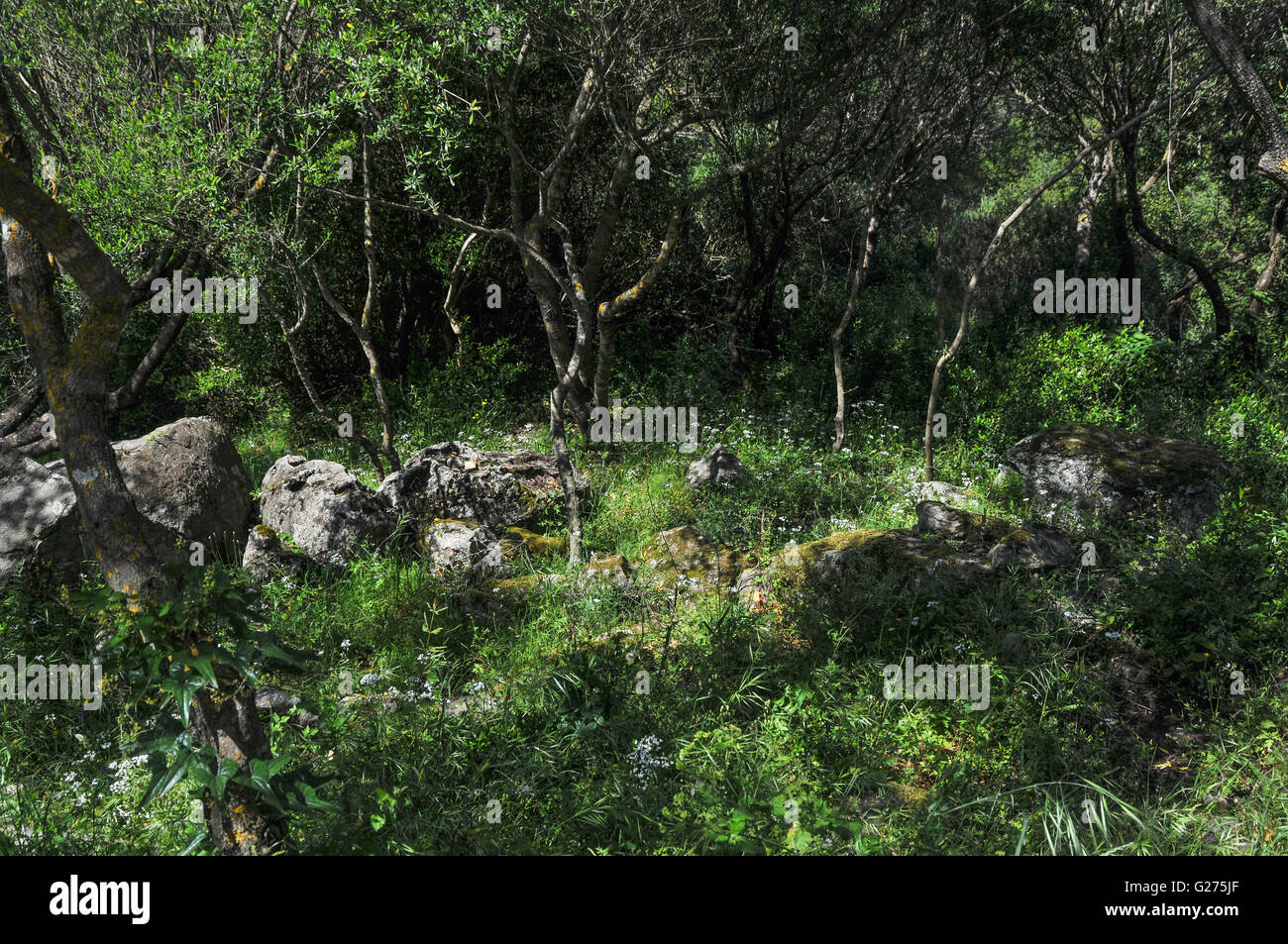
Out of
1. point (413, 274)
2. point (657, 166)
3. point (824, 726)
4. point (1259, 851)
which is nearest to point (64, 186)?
point (413, 274)

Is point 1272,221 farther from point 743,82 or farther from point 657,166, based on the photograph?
point 657,166

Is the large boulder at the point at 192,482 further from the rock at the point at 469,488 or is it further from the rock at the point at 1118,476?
the rock at the point at 1118,476

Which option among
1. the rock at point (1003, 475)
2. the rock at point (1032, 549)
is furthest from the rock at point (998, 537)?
the rock at point (1003, 475)

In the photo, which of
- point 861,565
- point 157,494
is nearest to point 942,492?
point 861,565

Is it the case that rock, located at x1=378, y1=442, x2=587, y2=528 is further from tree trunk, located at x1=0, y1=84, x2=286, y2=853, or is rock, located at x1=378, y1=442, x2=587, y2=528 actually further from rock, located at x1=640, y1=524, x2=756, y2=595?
tree trunk, located at x1=0, y1=84, x2=286, y2=853

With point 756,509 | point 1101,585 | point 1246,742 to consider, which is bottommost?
point 1246,742

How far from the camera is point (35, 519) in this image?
6035mm

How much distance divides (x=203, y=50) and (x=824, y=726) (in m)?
7.75

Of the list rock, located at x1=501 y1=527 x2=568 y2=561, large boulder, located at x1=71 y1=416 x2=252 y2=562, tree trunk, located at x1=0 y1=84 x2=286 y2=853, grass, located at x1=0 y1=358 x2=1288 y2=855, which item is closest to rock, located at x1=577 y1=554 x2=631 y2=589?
grass, located at x1=0 y1=358 x2=1288 y2=855

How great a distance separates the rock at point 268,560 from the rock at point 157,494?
0.84 m

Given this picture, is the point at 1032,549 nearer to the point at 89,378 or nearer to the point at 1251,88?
the point at 1251,88

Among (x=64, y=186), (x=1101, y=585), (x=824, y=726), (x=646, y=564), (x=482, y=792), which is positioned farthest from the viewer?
(x=64, y=186)

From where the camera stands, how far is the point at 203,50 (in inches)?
288

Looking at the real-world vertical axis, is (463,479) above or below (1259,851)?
above
